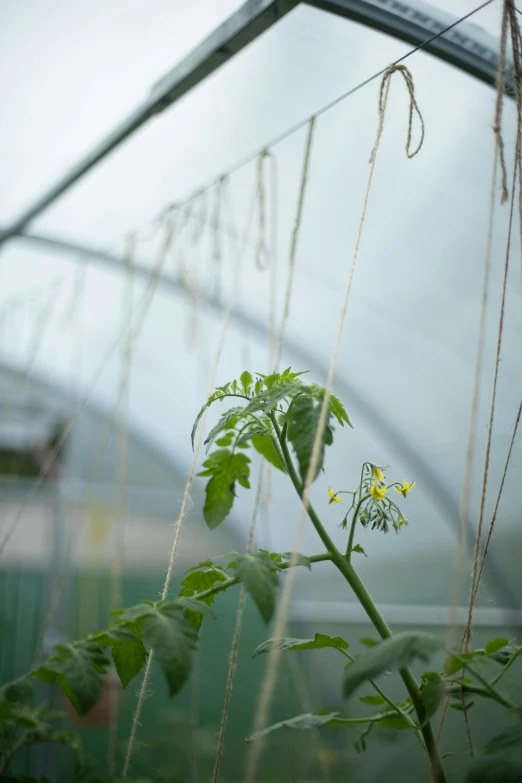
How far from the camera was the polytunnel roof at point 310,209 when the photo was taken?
1.43 m

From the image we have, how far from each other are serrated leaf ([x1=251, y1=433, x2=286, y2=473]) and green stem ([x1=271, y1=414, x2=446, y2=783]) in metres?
0.05

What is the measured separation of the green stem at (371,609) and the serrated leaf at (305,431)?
0.14ft

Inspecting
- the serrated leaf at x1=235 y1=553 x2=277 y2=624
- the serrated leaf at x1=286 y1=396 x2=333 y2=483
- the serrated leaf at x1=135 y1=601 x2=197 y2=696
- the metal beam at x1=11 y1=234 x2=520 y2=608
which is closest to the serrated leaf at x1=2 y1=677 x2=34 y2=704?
the serrated leaf at x1=135 y1=601 x2=197 y2=696

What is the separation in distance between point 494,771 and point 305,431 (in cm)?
31

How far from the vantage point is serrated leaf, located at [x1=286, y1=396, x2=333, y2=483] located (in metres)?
0.62

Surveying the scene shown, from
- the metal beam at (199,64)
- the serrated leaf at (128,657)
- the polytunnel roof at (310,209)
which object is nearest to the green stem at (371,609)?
the serrated leaf at (128,657)

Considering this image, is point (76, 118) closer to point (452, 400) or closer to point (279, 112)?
point (279, 112)

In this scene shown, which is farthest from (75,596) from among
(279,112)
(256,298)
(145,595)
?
(279,112)

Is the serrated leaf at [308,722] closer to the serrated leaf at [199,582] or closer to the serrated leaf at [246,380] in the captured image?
the serrated leaf at [199,582]

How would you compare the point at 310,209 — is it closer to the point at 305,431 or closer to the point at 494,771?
the point at 305,431

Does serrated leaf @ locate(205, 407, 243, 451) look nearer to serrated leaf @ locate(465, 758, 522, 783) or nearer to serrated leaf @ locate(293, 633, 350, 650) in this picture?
serrated leaf @ locate(293, 633, 350, 650)

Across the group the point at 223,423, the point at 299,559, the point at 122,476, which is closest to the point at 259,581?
the point at 299,559

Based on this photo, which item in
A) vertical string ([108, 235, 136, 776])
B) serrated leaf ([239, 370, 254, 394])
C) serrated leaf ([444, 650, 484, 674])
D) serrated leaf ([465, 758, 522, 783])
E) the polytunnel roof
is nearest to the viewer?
serrated leaf ([465, 758, 522, 783])

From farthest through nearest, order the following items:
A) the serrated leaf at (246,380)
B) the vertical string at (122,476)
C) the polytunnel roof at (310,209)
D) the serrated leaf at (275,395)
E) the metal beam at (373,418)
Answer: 1. the metal beam at (373,418)
2. the polytunnel roof at (310,209)
3. the vertical string at (122,476)
4. the serrated leaf at (246,380)
5. the serrated leaf at (275,395)
